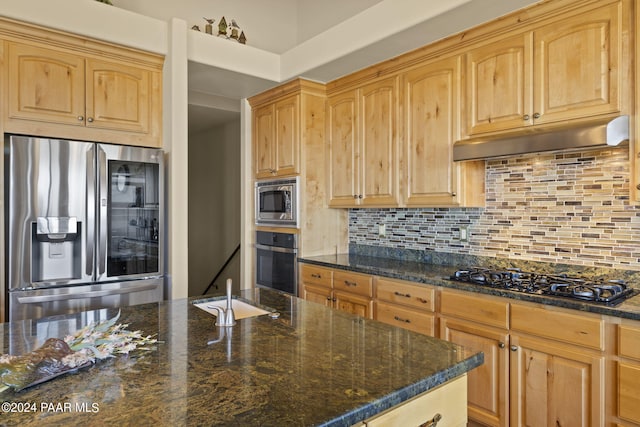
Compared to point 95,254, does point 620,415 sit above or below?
below

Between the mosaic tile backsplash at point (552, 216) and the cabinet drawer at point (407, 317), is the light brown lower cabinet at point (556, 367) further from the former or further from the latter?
the mosaic tile backsplash at point (552, 216)

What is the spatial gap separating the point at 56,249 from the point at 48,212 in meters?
0.24

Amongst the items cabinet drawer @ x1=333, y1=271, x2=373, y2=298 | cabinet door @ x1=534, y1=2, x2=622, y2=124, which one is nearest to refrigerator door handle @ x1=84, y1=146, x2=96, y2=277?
cabinet drawer @ x1=333, y1=271, x2=373, y2=298

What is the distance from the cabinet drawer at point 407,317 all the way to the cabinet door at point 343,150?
3.26 ft

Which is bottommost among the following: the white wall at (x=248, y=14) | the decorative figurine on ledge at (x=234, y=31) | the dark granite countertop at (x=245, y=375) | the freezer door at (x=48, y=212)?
the dark granite countertop at (x=245, y=375)

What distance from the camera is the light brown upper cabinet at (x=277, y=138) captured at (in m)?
3.65

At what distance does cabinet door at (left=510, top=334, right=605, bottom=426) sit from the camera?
184 centimetres

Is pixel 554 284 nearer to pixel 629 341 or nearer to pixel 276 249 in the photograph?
pixel 629 341

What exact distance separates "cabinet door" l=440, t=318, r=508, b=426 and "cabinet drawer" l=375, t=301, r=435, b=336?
6.5 inches

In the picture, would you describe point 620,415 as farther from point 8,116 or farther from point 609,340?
point 8,116

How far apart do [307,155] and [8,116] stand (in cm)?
211

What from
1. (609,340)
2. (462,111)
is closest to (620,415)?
(609,340)

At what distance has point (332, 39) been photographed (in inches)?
122

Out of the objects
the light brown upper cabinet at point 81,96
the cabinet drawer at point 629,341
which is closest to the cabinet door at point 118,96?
the light brown upper cabinet at point 81,96
